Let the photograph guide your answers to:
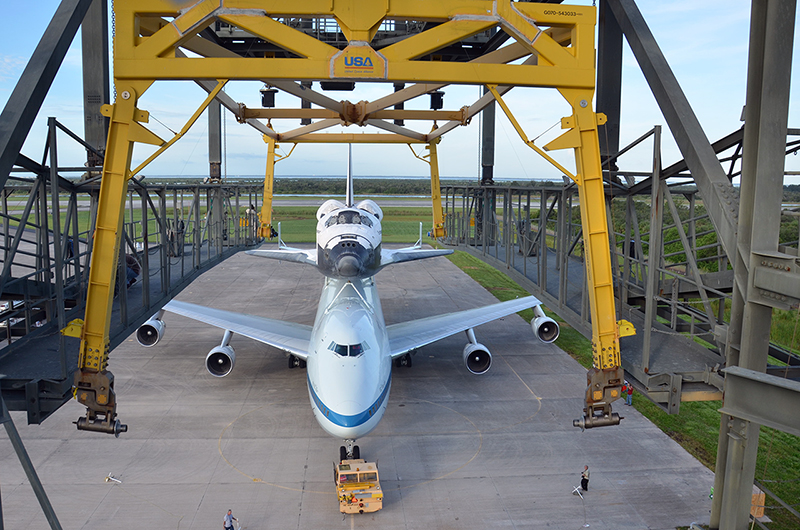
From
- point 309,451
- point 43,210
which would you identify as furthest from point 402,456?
point 43,210

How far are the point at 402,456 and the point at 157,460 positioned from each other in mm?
8029

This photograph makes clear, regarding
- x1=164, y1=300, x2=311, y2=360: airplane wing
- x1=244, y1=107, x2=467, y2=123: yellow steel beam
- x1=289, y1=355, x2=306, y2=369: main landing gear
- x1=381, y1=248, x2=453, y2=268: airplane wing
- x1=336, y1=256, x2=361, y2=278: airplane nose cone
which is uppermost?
x1=244, y1=107, x2=467, y2=123: yellow steel beam

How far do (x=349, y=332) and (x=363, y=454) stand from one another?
449 centimetres

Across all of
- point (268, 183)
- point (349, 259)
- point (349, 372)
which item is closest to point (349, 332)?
point (349, 372)

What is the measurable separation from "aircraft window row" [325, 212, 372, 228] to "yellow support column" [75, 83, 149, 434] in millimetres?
13477

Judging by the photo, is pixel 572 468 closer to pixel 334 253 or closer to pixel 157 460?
pixel 334 253

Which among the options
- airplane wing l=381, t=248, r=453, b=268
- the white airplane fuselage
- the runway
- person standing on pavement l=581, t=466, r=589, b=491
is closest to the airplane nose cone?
the white airplane fuselage

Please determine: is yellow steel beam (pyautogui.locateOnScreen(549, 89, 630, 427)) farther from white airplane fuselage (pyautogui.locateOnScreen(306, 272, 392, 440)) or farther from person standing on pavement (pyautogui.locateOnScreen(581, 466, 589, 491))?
white airplane fuselage (pyautogui.locateOnScreen(306, 272, 392, 440))

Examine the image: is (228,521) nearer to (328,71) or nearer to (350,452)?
(350,452)

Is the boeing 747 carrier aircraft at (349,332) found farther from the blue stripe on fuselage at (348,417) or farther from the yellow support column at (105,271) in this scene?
the yellow support column at (105,271)

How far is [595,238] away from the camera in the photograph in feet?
35.6

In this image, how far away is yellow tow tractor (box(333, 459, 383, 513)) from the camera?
51.3 feet

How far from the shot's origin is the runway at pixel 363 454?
15656 mm

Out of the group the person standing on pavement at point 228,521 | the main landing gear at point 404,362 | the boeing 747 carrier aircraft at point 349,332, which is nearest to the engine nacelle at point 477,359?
the boeing 747 carrier aircraft at point 349,332
